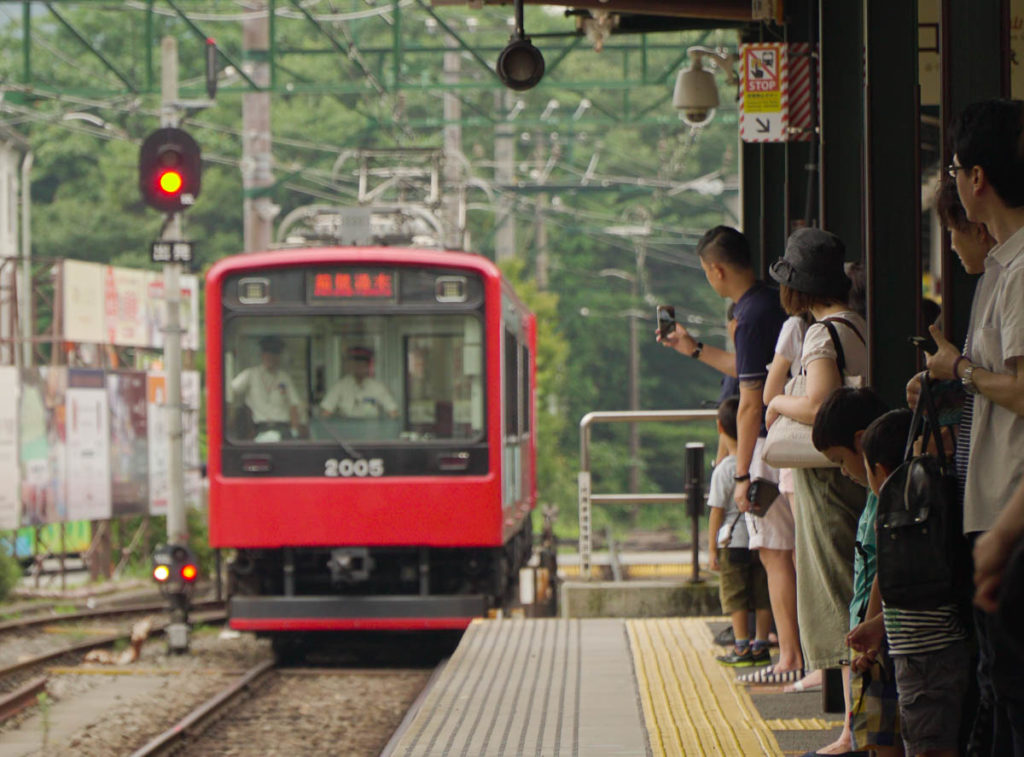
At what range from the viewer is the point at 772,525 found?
632 cm

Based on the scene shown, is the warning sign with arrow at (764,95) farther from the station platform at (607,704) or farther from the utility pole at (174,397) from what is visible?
the utility pole at (174,397)

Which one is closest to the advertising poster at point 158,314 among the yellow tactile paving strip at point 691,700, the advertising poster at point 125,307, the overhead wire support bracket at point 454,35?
the advertising poster at point 125,307

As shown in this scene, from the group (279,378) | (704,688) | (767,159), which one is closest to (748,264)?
(704,688)

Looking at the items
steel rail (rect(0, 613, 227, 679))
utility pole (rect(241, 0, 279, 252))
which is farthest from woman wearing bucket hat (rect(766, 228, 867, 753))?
utility pole (rect(241, 0, 279, 252))

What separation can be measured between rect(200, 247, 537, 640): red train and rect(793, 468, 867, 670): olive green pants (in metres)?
6.06

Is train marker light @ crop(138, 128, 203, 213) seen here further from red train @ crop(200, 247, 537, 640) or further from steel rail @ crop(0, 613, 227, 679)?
steel rail @ crop(0, 613, 227, 679)

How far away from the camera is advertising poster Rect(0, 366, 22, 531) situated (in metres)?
18.6

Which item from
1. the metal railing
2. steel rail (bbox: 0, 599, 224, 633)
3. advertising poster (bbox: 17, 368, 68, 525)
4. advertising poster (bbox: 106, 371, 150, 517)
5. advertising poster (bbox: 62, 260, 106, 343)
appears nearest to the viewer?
the metal railing

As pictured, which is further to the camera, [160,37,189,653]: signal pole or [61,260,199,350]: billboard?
[61,260,199,350]: billboard

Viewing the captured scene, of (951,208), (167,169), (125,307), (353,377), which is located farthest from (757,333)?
(125,307)

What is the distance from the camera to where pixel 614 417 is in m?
10.0

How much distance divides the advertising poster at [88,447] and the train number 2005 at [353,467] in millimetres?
8998

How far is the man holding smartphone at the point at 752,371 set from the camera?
6211 millimetres

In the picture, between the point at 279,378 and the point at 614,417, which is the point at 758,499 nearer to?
the point at 614,417
